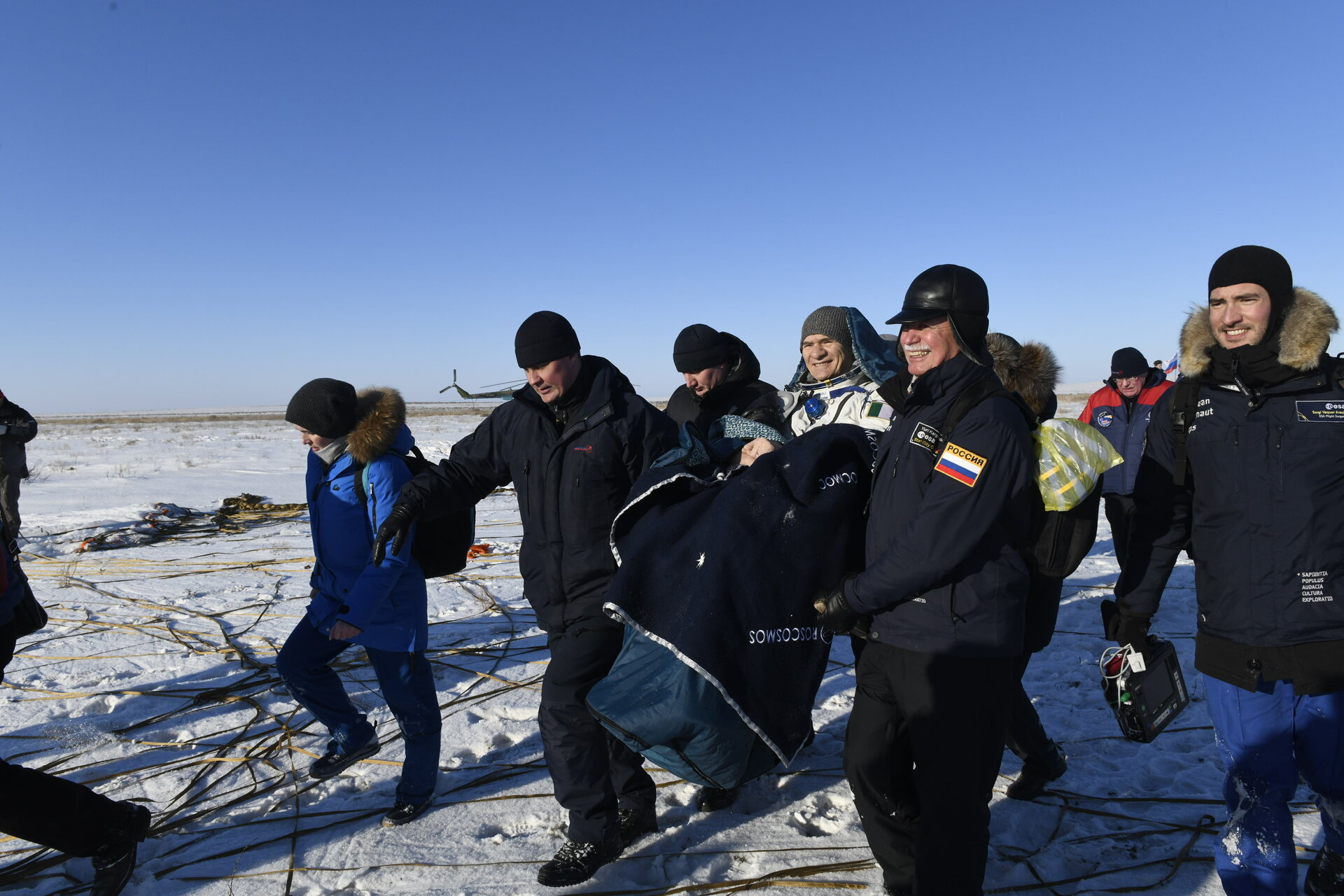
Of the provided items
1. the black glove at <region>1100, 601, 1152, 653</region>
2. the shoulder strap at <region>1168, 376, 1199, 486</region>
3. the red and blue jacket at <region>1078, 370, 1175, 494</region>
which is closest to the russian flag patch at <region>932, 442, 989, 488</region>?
the shoulder strap at <region>1168, 376, 1199, 486</region>

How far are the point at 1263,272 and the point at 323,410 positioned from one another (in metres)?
3.49

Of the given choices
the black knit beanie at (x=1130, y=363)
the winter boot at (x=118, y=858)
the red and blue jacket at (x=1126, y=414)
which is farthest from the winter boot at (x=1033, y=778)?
the black knit beanie at (x=1130, y=363)

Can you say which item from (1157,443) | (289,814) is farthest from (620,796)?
(1157,443)

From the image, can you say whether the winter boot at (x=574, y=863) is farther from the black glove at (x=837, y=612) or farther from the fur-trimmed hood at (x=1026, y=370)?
the fur-trimmed hood at (x=1026, y=370)

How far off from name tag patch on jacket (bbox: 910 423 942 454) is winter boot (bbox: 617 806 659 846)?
198 cm

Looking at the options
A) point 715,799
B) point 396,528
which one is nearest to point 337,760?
point 396,528

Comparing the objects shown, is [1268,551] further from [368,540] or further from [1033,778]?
[368,540]

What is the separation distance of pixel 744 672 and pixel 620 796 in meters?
1.23

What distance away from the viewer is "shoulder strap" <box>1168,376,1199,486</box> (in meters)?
2.53

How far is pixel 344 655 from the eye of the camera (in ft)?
17.9

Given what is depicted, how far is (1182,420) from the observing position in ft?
8.34

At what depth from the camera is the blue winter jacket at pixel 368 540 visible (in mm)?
3275

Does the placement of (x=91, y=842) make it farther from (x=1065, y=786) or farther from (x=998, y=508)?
(x=1065, y=786)

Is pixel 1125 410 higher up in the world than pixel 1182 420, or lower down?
lower down
